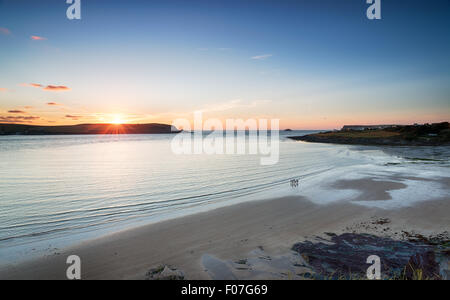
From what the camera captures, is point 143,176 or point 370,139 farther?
point 370,139

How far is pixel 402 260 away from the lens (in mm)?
7211

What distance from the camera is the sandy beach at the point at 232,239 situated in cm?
716

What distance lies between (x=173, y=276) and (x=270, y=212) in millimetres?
7345

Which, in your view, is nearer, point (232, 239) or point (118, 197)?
point (232, 239)

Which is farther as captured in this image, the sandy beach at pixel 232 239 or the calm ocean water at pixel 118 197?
the calm ocean water at pixel 118 197

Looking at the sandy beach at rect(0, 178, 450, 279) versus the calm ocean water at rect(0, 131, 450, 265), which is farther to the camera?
the calm ocean water at rect(0, 131, 450, 265)

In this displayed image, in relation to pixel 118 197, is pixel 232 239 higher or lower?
lower

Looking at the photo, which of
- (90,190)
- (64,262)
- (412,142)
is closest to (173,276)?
(64,262)

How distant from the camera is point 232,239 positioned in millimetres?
9383

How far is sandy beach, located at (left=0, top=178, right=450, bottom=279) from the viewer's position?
716 centimetres
